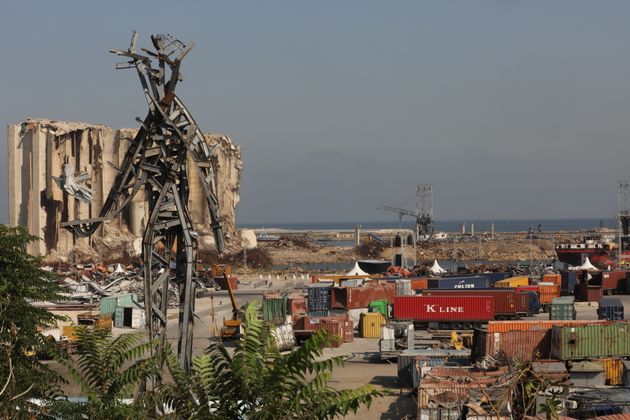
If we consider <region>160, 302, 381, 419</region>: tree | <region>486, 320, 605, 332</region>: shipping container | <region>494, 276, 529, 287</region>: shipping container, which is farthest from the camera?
<region>494, 276, 529, 287</region>: shipping container

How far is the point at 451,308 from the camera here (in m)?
55.7

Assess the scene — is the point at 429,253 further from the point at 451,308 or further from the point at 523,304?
the point at 451,308

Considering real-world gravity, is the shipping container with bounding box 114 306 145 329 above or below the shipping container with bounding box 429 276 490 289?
below

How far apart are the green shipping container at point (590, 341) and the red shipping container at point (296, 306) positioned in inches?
1059

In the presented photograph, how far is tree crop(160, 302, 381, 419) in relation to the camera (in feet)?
36.4

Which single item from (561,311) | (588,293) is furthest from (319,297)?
(588,293)

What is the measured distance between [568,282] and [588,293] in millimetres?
4782

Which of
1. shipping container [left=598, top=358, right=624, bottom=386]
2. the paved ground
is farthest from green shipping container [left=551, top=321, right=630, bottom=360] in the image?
the paved ground

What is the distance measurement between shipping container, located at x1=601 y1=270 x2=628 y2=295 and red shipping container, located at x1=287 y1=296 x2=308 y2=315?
2800cm

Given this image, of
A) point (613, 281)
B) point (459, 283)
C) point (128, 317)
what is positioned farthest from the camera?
point (613, 281)

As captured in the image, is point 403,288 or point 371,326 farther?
point 403,288

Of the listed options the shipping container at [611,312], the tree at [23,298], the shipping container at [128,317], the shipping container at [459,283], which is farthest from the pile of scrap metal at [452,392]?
the shipping container at [459,283]

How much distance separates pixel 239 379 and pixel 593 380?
2626 cm

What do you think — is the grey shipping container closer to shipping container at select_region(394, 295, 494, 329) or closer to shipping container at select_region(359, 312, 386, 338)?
shipping container at select_region(359, 312, 386, 338)
